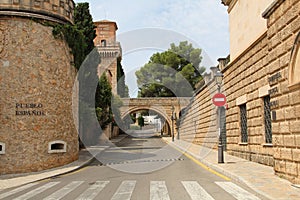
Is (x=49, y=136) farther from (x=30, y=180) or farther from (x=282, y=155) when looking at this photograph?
(x=282, y=155)

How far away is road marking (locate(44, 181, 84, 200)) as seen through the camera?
6780 millimetres

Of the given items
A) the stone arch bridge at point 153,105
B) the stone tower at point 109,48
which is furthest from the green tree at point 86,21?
the stone tower at point 109,48

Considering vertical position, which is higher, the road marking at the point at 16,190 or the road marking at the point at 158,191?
the road marking at the point at 158,191

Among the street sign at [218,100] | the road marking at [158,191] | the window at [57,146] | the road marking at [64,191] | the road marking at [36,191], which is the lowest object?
the road marking at [36,191]

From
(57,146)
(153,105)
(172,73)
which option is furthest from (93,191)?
(172,73)

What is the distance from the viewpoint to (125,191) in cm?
720

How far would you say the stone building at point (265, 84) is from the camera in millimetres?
7321

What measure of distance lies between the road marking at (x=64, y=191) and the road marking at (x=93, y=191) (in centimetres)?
43

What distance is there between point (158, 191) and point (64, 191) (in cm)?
221

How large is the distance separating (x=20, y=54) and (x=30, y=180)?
15.4ft

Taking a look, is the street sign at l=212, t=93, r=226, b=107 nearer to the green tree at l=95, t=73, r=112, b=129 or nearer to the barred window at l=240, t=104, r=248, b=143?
the barred window at l=240, t=104, r=248, b=143

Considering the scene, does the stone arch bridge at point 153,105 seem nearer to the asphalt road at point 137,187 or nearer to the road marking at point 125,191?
the asphalt road at point 137,187

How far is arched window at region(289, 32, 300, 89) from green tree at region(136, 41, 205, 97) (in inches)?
1640

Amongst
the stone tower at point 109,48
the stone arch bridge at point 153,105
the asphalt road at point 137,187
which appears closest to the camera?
the asphalt road at point 137,187
